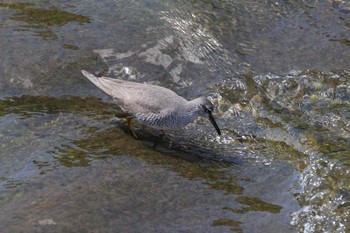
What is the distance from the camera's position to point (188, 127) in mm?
7746

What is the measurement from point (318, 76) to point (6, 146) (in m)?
4.32

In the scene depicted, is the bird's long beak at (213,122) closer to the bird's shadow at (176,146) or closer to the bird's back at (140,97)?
the bird's shadow at (176,146)

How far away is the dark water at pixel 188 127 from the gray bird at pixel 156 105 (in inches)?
9.2

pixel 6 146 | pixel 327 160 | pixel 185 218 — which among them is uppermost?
pixel 327 160

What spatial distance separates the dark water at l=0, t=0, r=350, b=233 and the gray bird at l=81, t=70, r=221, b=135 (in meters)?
0.23

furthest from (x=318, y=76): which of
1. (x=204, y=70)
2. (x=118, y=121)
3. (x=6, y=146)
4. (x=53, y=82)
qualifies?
(x=6, y=146)

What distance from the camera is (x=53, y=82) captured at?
8.01 meters

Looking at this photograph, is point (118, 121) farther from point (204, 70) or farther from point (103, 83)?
point (204, 70)

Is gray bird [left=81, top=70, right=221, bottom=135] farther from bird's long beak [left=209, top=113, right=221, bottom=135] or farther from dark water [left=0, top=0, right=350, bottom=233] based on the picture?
dark water [left=0, top=0, right=350, bottom=233]

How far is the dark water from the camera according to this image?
573 cm

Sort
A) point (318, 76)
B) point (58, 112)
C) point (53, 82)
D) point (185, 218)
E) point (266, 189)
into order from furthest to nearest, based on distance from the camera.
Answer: point (318, 76), point (53, 82), point (58, 112), point (266, 189), point (185, 218)

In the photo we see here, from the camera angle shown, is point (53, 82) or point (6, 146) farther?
point (53, 82)

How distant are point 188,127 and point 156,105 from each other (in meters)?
0.73

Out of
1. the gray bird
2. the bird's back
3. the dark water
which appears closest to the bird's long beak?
the gray bird
